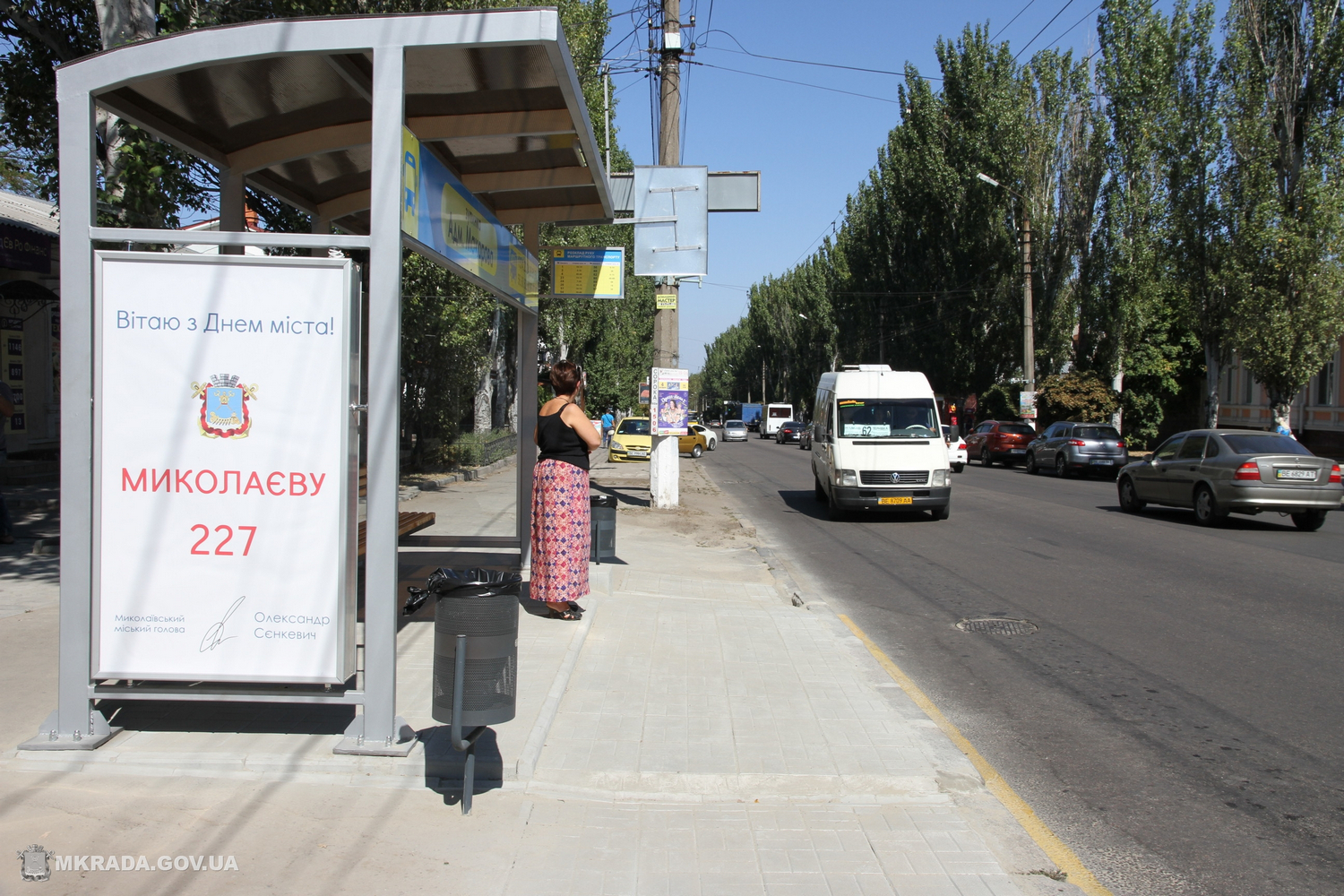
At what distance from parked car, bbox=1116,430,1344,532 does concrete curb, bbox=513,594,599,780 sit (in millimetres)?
11793

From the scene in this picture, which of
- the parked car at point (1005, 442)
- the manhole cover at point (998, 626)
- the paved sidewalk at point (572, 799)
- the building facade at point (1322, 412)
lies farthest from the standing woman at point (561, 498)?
the building facade at point (1322, 412)

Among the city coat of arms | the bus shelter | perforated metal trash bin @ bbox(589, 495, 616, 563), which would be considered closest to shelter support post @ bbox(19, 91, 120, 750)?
the bus shelter

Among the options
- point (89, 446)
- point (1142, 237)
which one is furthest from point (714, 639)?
point (1142, 237)

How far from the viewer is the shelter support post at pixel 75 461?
4375mm

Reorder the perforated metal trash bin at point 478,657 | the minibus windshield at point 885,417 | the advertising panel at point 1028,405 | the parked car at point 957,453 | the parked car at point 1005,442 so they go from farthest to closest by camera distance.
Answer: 1. the advertising panel at point 1028,405
2. the parked car at point 1005,442
3. the parked car at point 957,453
4. the minibus windshield at point 885,417
5. the perforated metal trash bin at point 478,657

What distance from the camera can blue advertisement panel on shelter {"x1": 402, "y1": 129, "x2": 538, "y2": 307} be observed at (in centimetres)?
486

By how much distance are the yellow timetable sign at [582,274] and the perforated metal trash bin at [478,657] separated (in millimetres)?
7696

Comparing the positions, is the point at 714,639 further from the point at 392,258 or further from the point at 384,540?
the point at 392,258

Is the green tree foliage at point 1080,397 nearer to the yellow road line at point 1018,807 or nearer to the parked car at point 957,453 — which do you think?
the parked car at point 957,453

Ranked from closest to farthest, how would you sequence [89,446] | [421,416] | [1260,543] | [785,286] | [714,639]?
[89,446], [714,639], [1260,543], [421,416], [785,286]

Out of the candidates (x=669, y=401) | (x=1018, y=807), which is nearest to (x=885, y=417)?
(x=669, y=401)

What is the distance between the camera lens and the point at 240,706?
16.9 ft

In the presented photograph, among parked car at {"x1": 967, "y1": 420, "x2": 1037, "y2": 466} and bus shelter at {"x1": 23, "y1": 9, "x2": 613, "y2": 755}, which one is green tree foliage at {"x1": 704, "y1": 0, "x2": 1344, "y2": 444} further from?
bus shelter at {"x1": 23, "y1": 9, "x2": 613, "y2": 755}

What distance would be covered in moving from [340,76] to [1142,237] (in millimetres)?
33379
